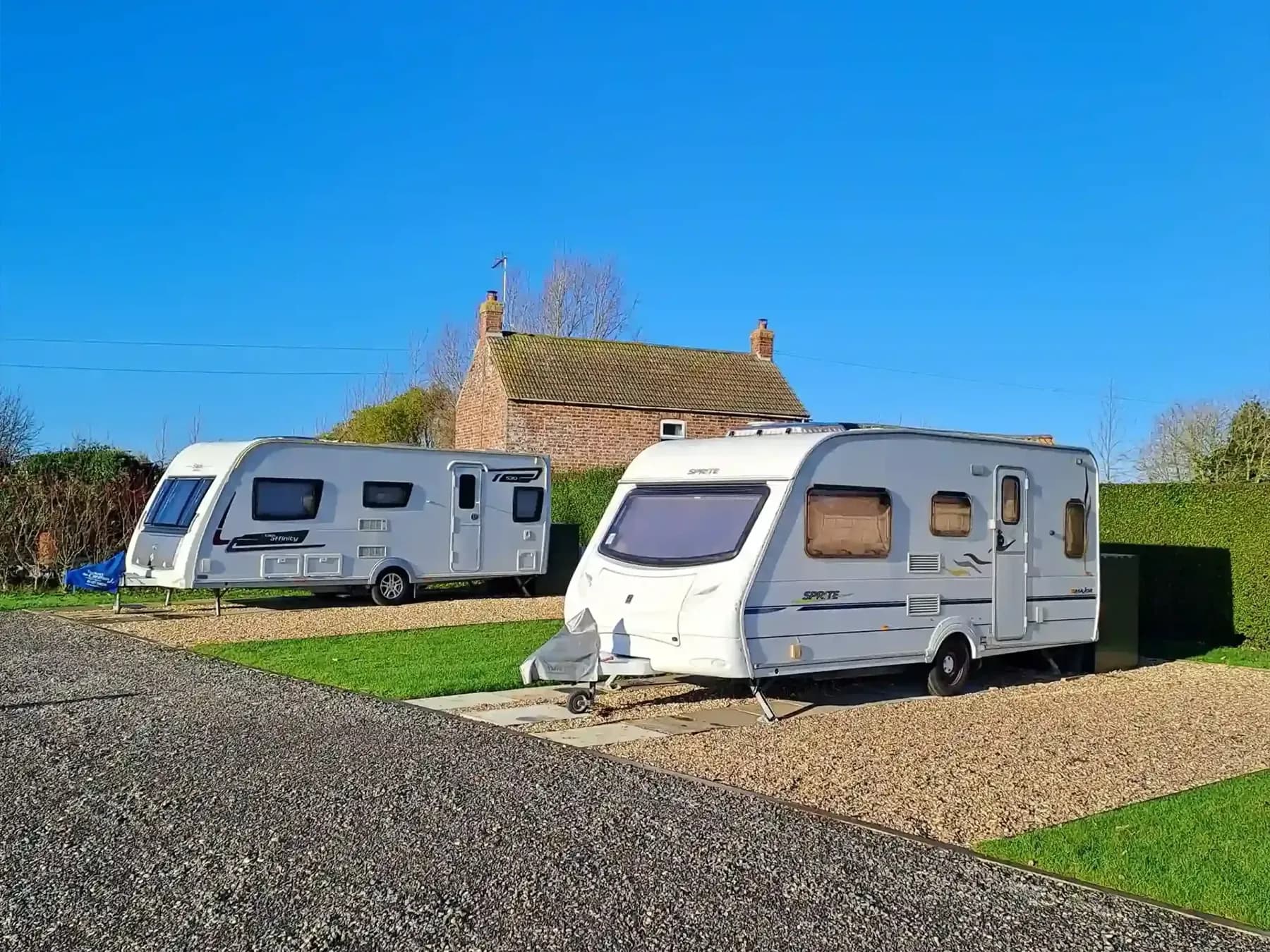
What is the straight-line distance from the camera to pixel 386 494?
17438 mm

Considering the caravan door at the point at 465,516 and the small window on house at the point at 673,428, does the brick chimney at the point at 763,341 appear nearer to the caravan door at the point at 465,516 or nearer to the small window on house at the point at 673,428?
the small window on house at the point at 673,428

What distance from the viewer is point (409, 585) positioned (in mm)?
17938

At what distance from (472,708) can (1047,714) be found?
4855 millimetres

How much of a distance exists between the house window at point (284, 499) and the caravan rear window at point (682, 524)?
7.60 m

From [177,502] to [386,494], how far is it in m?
2.95

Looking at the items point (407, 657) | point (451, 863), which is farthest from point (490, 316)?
point (451, 863)

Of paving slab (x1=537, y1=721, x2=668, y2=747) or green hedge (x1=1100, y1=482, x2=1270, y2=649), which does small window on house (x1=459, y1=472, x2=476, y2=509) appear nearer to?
green hedge (x1=1100, y1=482, x2=1270, y2=649)

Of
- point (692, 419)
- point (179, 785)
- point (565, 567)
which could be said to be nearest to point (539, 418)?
point (692, 419)

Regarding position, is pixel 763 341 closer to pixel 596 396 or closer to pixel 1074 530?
pixel 596 396

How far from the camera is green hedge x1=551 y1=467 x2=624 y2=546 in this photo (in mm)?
22062

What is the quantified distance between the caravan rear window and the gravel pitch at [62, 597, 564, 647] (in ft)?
18.1

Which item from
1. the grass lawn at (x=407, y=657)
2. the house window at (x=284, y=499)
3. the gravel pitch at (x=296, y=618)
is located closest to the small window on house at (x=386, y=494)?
the house window at (x=284, y=499)

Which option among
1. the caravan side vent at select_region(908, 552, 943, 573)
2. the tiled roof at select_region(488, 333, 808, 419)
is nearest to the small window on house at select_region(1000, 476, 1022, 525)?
the caravan side vent at select_region(908, 552, 943, 573)

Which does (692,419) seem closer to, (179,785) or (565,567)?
Answer: (565,567)
